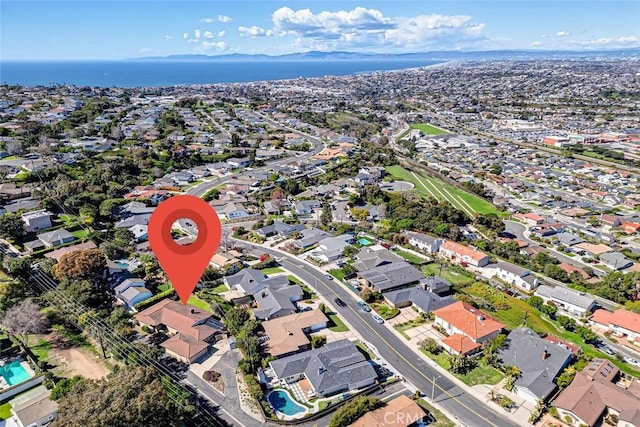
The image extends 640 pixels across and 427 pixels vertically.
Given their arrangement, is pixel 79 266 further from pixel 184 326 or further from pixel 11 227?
pixel 11 227

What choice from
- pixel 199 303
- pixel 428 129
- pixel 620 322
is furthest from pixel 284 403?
pixel 428 129

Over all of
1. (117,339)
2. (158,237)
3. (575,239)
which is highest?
(158,237)

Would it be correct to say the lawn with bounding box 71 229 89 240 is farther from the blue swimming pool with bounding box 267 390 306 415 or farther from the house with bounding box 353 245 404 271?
the blue swimming pool with bounding box 267 390 306 415

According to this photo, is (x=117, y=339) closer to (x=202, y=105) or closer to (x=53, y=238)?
(x=53, y=238)

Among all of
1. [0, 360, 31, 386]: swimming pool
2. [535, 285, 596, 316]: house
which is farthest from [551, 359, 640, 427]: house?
[0, 360, 31, 386]: swimming pool

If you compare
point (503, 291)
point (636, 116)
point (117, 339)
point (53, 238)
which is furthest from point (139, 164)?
point (636, 116)
